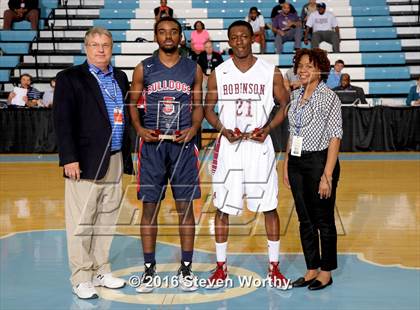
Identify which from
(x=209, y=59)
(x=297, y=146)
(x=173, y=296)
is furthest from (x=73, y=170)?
(x=209, y=59)

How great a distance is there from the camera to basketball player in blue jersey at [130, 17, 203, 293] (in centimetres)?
485

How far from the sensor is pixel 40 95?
14430 millimetres

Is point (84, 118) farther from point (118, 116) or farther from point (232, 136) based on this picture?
point (232, 136)

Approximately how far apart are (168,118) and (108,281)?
4.18ft

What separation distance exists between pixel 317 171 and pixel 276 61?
11.4 metres

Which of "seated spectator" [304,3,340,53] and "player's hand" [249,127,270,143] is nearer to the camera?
"player's hand" [249,127,270,143]

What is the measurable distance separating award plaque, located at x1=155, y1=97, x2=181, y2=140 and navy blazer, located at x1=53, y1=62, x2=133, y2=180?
356 mm

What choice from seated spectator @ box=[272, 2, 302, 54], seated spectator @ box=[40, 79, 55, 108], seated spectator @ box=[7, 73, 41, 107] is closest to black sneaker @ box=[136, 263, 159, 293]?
seated spectator @ box=[7, 73, 41, 107]

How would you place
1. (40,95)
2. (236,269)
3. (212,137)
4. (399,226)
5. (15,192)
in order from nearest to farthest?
(236,269) < (399,226) < (15,192) < (212,137) < (40,95)

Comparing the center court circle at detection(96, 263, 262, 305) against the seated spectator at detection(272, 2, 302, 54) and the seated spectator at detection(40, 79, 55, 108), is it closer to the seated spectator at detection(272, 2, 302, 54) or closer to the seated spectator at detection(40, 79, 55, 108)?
the seated spectator at detection(40, 79, 55, 108)

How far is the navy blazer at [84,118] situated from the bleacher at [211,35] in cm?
1128

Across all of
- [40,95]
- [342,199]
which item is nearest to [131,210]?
[342,199]

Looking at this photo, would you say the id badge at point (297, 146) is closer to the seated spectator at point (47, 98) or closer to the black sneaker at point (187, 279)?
the black sneaker at point (187, 279)

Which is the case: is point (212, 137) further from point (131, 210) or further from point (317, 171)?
point (317, 171)
